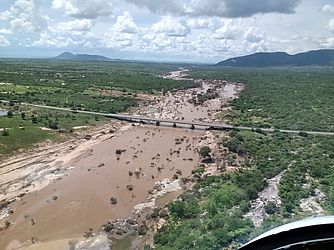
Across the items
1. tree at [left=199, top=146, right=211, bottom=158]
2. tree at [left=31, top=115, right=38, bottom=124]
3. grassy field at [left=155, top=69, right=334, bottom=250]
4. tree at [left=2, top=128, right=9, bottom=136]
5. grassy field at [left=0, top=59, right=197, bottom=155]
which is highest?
grassy field at [left=155, top=69, right=334, bottom=250]

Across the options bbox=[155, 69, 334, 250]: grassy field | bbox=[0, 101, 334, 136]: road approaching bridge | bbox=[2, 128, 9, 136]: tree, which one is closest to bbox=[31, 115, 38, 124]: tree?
bbox=[2, 128, 9, 136]: tree

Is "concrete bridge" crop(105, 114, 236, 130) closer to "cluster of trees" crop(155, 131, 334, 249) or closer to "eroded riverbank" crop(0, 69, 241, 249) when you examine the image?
"eroded riverbank" crop(0, 69, 241, 249)

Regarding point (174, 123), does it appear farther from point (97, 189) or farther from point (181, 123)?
point (97, 189)

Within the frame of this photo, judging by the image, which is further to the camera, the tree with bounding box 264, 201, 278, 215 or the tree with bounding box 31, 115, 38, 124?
the tree with bounding box 31, 115, 38, 124

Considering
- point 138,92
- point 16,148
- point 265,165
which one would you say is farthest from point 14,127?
point 138,92

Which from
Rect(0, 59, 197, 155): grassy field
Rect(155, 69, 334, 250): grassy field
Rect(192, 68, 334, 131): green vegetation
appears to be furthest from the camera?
Rect(192, 68, 334, 131): green vegetation

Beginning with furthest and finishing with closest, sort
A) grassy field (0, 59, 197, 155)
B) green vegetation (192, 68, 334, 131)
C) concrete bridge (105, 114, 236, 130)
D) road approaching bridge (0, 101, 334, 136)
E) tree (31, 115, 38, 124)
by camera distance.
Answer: green vegetation (192, 68, 334, 131)
concrete bridge (105, 114, 236, 130)
tree (31, 115, 38, 124)
road approaching bridge (0, 101, 334, 136)
grassy field (0, 59, 197, 155)

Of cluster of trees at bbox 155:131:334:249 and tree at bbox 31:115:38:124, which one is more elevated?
cluster of trees at bbox 155:131:334:249

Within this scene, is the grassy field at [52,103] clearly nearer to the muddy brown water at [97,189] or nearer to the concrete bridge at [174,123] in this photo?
the concrete bridge at [174,123]

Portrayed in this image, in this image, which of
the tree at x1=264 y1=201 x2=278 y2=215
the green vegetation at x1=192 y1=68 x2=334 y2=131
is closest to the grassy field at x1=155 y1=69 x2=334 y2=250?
the tree at x1=264 y1=201 x2=278 y2=215
